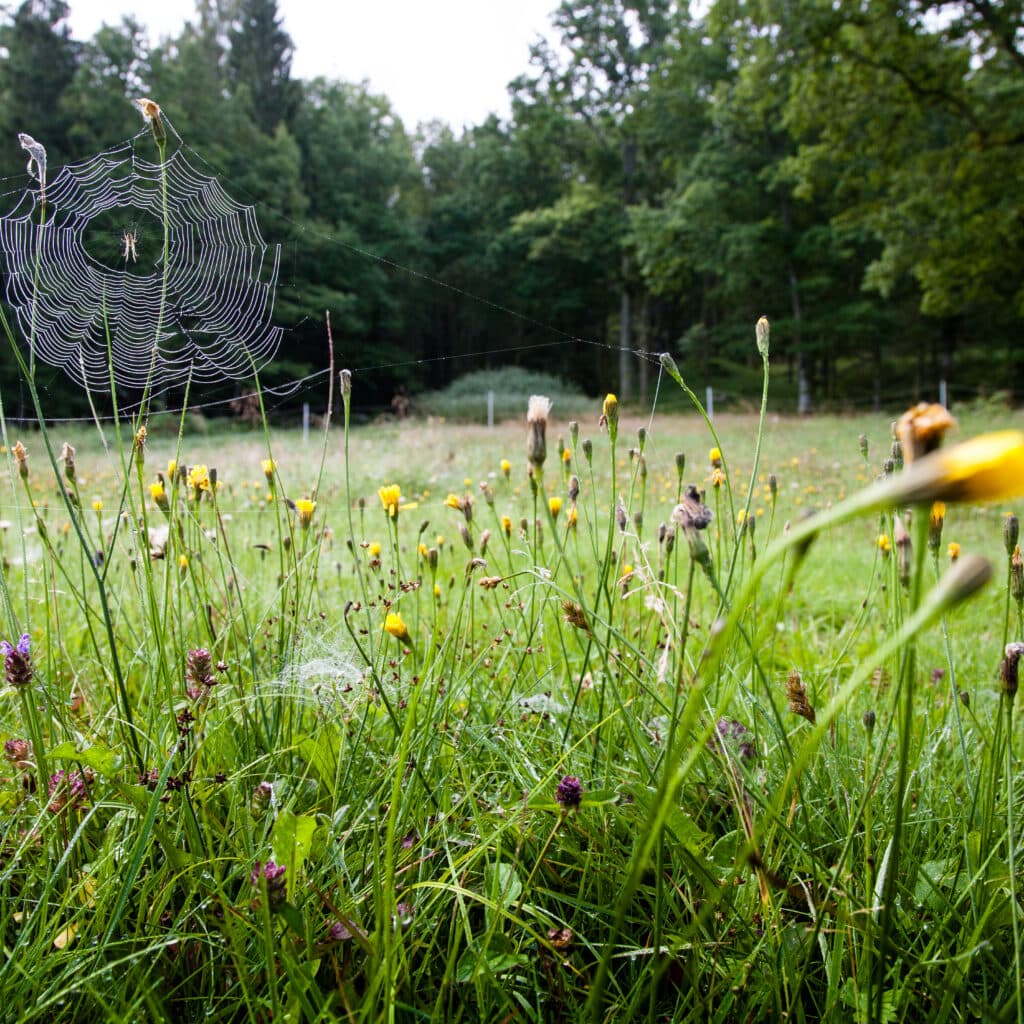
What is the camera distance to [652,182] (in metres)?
28.1

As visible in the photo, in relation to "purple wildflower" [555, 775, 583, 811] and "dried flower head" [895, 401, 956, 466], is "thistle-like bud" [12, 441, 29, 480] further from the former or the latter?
"dried flower head" [895, 401, 956, 466]

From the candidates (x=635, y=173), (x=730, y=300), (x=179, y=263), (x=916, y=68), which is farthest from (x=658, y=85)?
(x=179, y=263)

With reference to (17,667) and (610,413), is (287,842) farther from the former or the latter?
(610,413)

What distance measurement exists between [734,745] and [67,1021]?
32.5 inches

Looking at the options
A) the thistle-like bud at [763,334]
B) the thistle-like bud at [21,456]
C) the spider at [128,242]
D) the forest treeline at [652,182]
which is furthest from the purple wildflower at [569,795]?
the forest treeline at [652,182]

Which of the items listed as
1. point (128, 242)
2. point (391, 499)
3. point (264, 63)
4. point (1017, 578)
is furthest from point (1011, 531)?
point (264, 63)

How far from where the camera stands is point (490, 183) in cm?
3238

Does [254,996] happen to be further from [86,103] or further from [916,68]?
[86,103]

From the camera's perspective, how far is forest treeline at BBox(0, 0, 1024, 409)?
12.9m

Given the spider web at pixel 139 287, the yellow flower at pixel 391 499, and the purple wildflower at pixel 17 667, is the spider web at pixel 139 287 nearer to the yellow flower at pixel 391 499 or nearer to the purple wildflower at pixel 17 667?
the yellow flower at pixel 391 499

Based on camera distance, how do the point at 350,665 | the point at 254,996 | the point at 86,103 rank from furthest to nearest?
the point at 86,103, the point at 350,665, the point at 254,996

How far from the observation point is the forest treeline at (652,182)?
12.9m

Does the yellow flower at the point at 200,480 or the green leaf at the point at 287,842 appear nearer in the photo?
the green leaf at the point at 287,842


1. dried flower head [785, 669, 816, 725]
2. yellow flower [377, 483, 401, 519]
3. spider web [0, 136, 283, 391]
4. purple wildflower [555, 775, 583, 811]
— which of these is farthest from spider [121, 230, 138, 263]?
dried flower head [785, 669, 816, 725]
